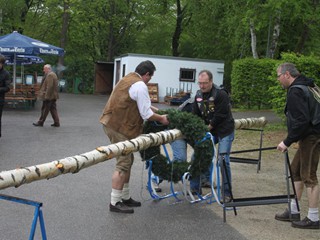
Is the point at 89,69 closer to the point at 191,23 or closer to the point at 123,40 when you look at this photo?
the point at 123,40

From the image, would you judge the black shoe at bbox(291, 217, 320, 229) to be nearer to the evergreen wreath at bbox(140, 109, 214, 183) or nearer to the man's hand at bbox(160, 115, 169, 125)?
the evergreen wreath at bbox(140, 109, 214, 183)

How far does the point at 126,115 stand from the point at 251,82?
16.6 metres

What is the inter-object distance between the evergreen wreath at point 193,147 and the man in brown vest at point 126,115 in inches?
14.9

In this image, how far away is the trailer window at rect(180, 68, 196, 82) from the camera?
27650 millimetres

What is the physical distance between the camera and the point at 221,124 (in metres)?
6.31

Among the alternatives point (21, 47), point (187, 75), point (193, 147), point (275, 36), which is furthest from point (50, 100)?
point (187, 75)

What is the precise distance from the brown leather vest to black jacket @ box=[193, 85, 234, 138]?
118cm

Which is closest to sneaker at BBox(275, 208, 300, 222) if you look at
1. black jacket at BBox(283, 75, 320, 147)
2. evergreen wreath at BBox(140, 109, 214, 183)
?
black jacket at BBox(283, 75, 320, 147)

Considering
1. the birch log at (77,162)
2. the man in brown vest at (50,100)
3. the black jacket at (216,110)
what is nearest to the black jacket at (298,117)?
the black jacket at (216,110)

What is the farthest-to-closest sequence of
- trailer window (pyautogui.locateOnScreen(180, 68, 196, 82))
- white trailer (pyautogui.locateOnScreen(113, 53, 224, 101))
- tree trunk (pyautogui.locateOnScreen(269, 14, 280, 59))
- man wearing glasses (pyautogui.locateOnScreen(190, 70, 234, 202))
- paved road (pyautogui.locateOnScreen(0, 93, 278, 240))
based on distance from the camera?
1. trailer window (pyautogui.locateOnScreen(180, 68, 196, 82))
2. white trailer (pyautogui.locateOnScreen(113, 53, 224, 101))
3. tree trunk (pyautogui.locateOnScreen(269, 14, 280, 59))
4. man wearing glasses (pyautogui.locateOnScreen(190, 70, 234, 202))
5. paved road (pyautogui.locateOnScreen(0, 93, 278, 240))

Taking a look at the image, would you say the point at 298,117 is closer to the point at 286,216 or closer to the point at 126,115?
the point at 286,216

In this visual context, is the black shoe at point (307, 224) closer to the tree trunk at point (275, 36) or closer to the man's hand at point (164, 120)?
the man's hand at point (164, 120)

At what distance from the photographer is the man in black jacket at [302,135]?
4.93 meters

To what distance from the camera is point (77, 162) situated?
4.02 metres
